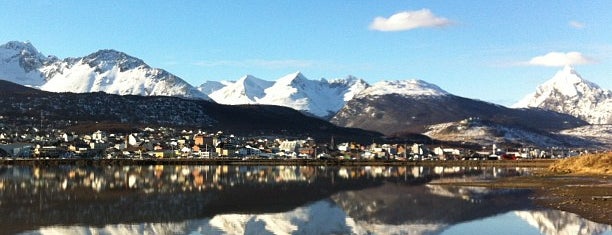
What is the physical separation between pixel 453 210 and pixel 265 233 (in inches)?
750

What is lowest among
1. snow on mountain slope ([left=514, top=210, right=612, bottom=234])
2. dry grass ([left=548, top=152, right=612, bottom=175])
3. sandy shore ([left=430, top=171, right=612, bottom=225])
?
snow on mountain slope ([left=514, top=210, right=612, bottom=234])

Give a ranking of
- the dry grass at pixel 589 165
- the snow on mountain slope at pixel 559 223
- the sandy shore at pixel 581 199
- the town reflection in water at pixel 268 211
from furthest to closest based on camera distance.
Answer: the dry grass at pixel 589 165
the sandy shore at pixel 581 199
the town reflection in water at pixel 268 211
the snow on mountain slope at pixel 559 223

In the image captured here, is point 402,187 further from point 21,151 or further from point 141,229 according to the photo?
point 21,151

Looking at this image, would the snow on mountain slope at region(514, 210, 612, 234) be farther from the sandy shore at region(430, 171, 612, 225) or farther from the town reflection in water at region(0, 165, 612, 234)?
the sandy shore at region(430, 171, 612, 225)

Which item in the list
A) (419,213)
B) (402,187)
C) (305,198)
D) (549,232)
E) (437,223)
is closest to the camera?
(549,232)

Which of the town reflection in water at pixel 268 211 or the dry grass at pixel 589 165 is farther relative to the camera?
the dry grass at pixel 589 165

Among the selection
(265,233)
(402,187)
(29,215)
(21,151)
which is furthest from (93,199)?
(21,151)

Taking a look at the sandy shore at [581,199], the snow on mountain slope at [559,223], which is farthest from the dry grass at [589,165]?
the snow on mountain slope at [559,223]

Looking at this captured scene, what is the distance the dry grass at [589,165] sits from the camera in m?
106

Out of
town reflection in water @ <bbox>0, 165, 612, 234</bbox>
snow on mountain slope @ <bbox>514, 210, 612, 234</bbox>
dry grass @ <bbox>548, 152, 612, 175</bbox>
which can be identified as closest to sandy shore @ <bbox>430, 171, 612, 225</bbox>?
snow on mountain slope @ <bbox>514, 210, 612, 234</bbox>

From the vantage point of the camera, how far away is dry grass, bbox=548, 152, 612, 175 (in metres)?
106

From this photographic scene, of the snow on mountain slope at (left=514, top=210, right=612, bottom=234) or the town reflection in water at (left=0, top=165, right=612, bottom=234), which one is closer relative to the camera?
the snow on mountain slope at (left=514, top=210, right=612, bottom=234)

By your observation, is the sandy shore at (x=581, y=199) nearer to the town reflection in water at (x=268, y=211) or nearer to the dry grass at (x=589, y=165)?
the town reflection in water at (x=268, y=211)

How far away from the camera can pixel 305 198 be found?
65.7 metres
